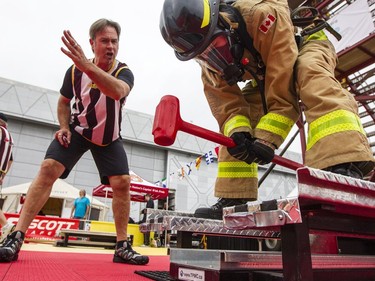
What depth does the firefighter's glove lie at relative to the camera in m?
1.49

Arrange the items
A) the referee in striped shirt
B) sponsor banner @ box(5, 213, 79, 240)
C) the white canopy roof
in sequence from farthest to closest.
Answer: the white canopy roof < sponsor banner @ box(5, 213, 79, 240) < the referee in striped shirt

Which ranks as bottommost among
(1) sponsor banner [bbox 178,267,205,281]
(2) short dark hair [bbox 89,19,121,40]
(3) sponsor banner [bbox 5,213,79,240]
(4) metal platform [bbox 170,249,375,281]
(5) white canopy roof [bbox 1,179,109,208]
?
(1) sponsor banner [bbox 178,267,205,281]

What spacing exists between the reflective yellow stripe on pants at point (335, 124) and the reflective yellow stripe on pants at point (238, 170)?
61 centimetres

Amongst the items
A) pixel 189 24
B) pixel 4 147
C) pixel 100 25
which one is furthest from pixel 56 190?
pixel 189 24

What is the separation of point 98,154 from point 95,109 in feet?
1.08

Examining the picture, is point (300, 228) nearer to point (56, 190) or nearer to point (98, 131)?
point (98, 131)

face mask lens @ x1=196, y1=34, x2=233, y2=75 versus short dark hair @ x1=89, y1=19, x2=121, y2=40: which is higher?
short dark hair @ x1=89, y1=19, x2=121, y2=40

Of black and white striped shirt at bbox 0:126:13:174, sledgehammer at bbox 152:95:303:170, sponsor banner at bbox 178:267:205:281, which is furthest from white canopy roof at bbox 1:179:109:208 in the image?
sponsor banner at bbox 178:267:205:281

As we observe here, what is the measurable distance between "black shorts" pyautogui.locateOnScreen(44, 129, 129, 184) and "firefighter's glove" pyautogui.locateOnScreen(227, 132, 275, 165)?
3.30 ft

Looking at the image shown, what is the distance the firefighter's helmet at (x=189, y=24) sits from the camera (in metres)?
1.50

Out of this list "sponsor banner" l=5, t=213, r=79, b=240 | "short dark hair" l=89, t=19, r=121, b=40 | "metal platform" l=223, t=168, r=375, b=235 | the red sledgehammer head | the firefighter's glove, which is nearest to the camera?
"metal platform" l=223, t=168, r=375, b=235

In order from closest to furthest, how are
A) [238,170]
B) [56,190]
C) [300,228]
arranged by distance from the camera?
[300,228]
[238,170]
[56,190]

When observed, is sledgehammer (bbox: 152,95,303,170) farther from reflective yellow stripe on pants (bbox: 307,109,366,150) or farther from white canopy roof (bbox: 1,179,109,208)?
white canopy roof (bbox: 1,179,109,208)

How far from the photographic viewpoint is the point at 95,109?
7.42 ft
